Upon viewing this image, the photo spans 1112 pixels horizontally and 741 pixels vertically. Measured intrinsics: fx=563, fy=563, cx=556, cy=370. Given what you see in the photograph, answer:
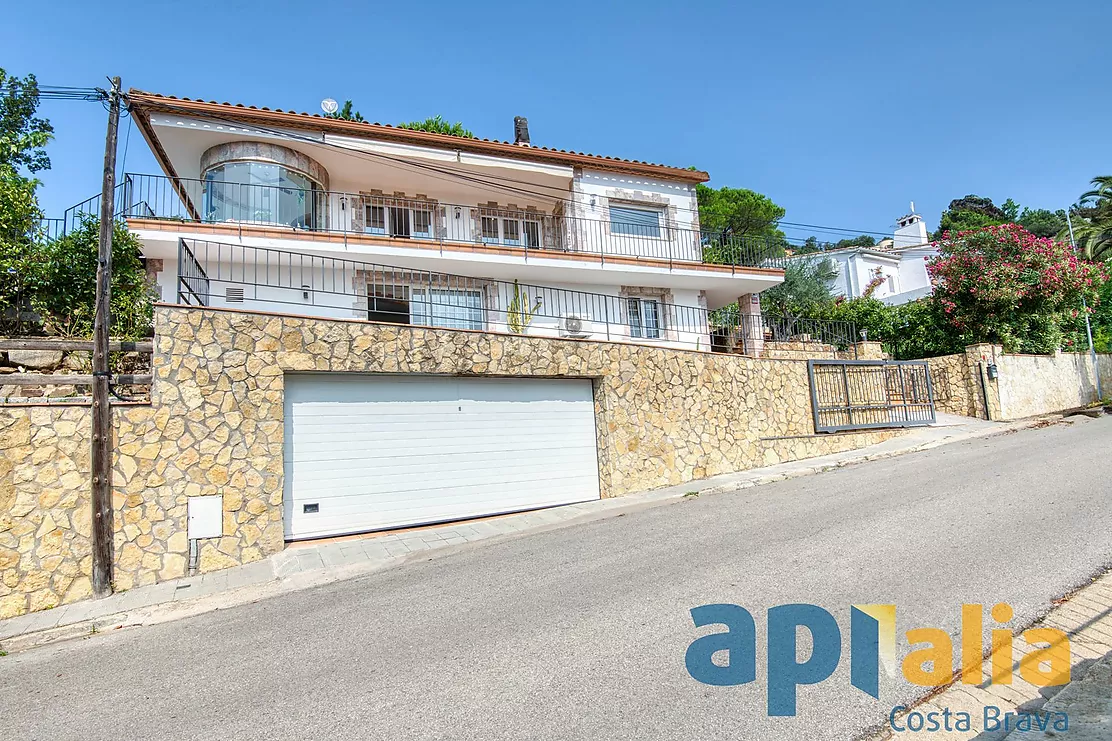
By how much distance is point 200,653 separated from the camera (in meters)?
4.84

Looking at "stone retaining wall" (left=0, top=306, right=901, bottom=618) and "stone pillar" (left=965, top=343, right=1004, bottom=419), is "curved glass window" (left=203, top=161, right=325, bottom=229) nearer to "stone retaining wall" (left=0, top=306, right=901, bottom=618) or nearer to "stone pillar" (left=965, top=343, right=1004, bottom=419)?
"stone retaining wall" (left=0, top=306, right=901, bottom=618)

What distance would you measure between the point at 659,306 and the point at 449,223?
644 cm

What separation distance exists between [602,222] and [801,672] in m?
13.8

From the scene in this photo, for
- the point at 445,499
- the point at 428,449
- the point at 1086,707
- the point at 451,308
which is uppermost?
the point at 451,308

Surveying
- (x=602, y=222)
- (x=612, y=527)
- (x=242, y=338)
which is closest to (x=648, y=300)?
(x=602, y=222)

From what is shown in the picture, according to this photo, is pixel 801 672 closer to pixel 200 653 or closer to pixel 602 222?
pixel 200 653

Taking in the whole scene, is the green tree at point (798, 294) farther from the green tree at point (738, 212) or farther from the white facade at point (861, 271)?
the white facade at point (861, 271)

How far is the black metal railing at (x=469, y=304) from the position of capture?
1216 centimetres

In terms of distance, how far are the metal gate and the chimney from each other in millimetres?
11336

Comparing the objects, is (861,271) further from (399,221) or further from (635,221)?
(399,221)

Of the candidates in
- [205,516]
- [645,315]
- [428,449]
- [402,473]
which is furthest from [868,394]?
[205,516]

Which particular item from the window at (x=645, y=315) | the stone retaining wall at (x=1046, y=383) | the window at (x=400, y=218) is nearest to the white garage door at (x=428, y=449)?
the window at (x=645, y=315)

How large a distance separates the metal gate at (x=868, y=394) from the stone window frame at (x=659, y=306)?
12.9 ft

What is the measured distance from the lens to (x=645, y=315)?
1642cm
